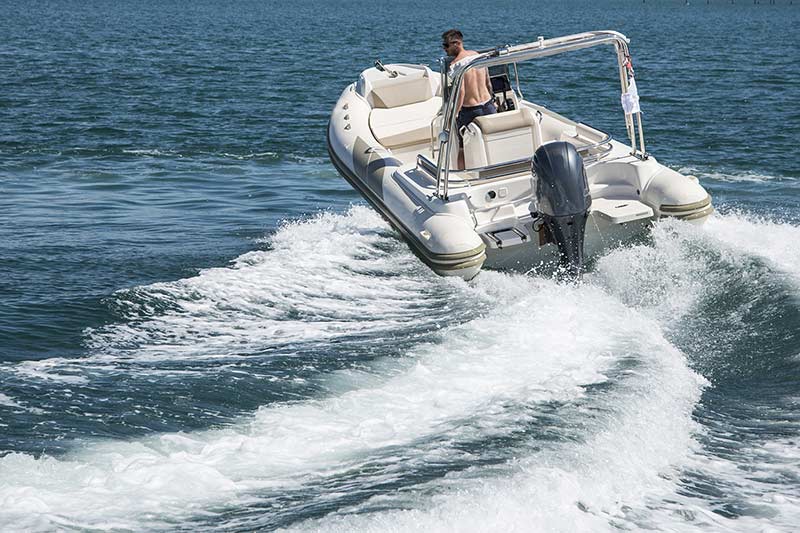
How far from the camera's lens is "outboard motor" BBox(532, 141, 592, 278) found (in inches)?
262

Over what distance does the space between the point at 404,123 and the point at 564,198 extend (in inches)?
140

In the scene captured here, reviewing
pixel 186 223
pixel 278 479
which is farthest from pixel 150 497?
pixel 186 223

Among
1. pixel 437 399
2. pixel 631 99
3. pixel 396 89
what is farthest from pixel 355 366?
pixel 396 89

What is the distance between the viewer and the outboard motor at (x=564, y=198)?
6.66 m

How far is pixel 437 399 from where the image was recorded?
5035 mm

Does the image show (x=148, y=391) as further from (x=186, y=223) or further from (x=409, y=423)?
(x=186, y=223)

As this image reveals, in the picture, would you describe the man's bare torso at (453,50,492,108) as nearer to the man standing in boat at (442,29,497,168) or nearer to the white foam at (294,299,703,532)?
the man standing in boat at (442,29,497,168)

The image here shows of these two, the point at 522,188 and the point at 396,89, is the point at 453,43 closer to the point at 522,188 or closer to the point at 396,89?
the point at 522,188

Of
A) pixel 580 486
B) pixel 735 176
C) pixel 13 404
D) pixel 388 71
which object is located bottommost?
pixel 735 176

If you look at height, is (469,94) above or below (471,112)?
above

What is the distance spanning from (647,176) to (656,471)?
11.6 ft

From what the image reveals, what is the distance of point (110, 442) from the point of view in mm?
4590

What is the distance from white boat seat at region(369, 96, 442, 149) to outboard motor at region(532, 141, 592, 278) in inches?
108

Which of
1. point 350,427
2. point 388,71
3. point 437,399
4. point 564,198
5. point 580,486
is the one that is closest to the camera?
point 580,486
